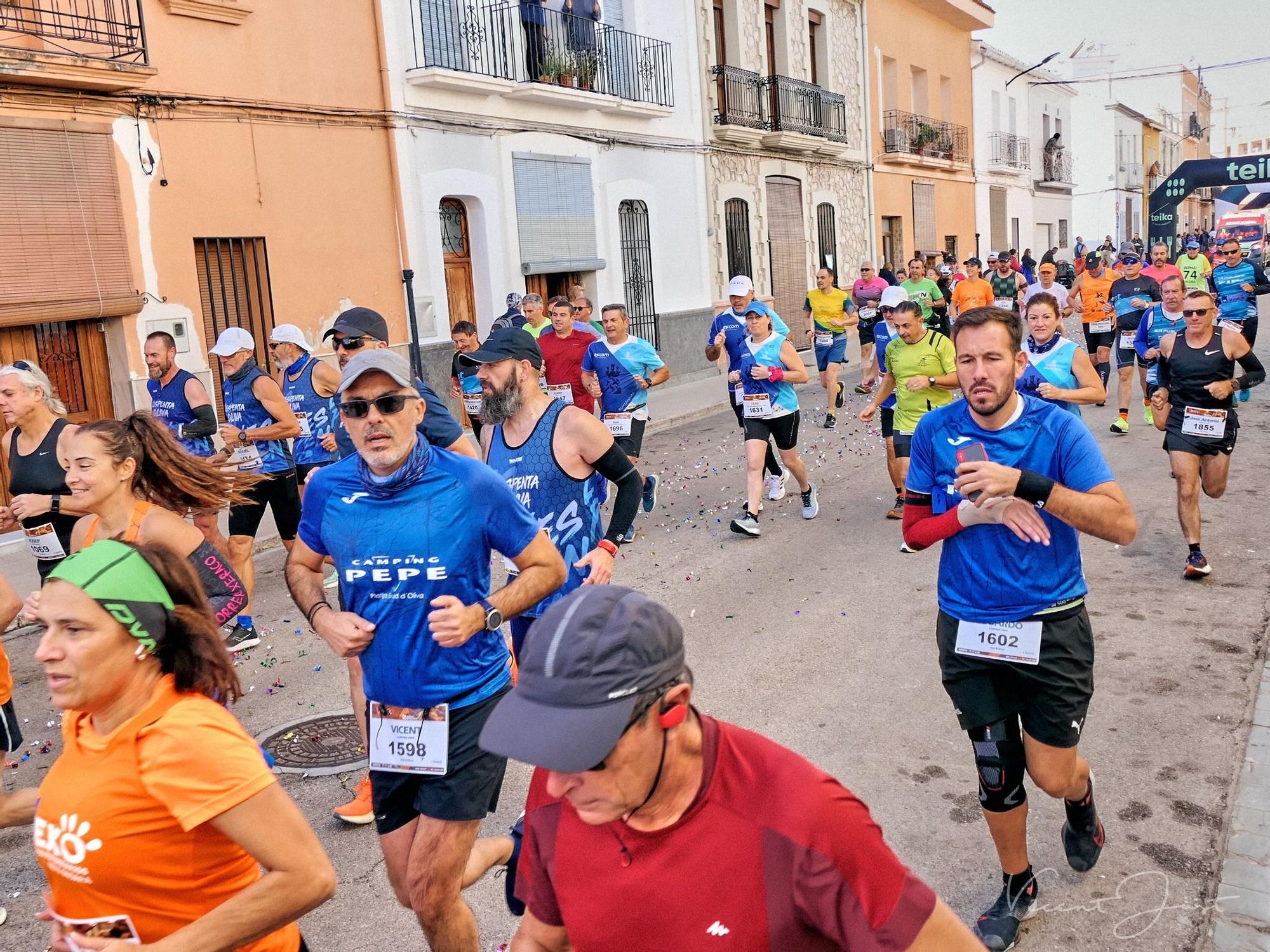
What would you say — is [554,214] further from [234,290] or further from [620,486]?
[620,486]

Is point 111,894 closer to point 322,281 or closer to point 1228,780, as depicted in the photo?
point 1228,780

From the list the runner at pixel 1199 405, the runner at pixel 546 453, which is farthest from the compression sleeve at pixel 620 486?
the runner at pixel 1199 405

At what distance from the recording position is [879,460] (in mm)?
12750

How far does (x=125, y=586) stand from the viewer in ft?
7.58

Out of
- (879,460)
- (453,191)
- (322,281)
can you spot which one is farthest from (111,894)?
(453,191)

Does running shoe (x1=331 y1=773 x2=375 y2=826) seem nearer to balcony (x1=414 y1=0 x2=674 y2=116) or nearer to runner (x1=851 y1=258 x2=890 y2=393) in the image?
balcony (x1=414 y1=0 x2=674 y2=116)

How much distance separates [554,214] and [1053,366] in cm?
1204

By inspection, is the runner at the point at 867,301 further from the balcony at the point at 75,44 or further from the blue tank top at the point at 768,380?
the balcony at the point at 75,44

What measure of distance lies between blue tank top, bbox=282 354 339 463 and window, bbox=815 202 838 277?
20264mm

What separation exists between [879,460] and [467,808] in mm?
10120

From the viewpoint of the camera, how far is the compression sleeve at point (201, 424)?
779 centimetres

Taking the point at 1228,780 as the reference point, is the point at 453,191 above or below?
above

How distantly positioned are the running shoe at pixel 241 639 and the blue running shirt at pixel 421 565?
4250mm

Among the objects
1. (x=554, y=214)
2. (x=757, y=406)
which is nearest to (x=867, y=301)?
(x=554, y=214)
